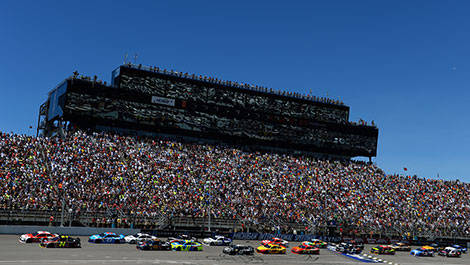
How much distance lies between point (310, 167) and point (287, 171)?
5.82 meters

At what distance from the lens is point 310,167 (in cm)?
7894

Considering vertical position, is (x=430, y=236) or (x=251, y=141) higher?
(x=251, y=141)

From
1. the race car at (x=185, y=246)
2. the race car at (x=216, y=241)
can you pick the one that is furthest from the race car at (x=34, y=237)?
the race car at (x=216, y=241)

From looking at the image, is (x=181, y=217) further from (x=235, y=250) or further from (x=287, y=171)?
(x=287, y=171)

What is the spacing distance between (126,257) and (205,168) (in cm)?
3414

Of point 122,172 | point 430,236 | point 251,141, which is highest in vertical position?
point 251,141

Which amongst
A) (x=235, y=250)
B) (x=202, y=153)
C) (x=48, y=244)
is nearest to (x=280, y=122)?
(x=202, y=153)

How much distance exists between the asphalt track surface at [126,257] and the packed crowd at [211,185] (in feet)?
32.7

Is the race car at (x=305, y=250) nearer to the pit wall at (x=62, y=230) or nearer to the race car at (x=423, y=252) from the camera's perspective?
the race car at (x=423, y=252)

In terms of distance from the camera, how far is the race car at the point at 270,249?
43469 millimetres

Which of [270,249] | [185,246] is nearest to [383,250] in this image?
[270,249]

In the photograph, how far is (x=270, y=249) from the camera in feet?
143

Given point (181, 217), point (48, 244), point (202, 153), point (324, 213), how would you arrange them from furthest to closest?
point (202, 153), point (324, 213), point (181, 217), point (48, 244)

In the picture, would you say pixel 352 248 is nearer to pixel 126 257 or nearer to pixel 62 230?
pixel 126 257
